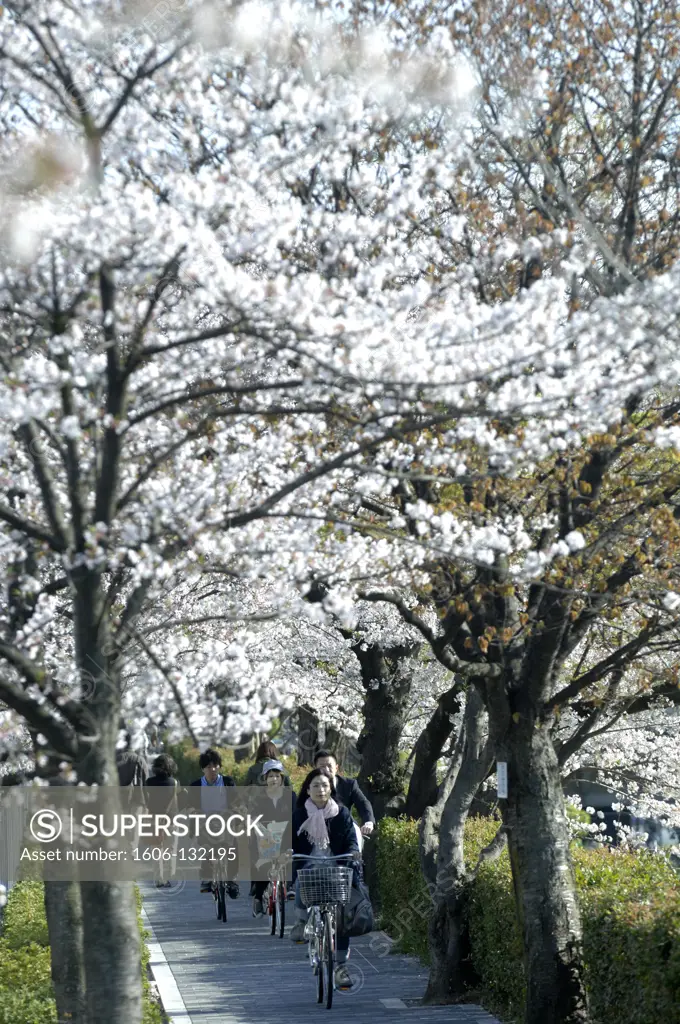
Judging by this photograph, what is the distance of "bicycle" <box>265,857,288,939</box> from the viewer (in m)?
14.9

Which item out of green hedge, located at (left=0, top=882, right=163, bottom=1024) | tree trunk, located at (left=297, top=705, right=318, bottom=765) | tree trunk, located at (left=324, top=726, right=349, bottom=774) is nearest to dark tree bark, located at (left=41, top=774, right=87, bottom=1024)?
green hedge, located at (left=0, top=882, right=163, bottom=1024)

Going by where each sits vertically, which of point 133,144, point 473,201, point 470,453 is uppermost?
point 473,201

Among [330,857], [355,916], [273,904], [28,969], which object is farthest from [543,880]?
[273,904]

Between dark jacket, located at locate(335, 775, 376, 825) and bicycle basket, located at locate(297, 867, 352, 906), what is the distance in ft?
4.30

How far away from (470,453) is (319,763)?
4993 mm

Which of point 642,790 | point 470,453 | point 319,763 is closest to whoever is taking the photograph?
point 470,453

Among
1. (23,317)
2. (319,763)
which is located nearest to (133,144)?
(23,317)

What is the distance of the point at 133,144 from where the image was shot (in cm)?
656

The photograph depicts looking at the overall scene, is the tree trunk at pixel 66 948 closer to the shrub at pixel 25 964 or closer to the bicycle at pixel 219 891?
the shrub at pixel 25 964

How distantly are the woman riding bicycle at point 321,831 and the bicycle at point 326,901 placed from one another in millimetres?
168

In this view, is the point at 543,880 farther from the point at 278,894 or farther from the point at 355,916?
the point at 278,894

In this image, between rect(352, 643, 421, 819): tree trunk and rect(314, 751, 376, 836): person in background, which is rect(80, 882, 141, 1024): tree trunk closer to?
rect(314, 751, 376, 836): person in background

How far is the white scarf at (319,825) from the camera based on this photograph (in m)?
11.3

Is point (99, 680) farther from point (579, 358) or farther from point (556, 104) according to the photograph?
point (556, 104)
